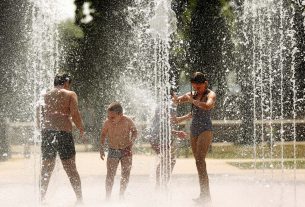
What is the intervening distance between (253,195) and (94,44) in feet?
58.1

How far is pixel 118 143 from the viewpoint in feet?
23.1

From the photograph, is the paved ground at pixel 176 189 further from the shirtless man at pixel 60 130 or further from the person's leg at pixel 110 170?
the shirtless man at pixel 60 130

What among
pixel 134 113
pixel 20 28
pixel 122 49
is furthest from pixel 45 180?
pixel 122 49

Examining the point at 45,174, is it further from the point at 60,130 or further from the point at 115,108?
the point at 115,108

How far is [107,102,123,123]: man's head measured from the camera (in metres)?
6.98

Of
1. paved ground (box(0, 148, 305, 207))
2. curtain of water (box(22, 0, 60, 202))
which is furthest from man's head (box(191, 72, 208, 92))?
curtain of water (box(22, 0, 60, 202))

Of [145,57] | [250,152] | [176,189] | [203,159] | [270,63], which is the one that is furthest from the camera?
[270,63]

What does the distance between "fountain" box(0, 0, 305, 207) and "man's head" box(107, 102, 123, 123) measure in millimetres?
885

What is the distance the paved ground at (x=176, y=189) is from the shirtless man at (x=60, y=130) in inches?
16.3

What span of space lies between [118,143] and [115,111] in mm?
376

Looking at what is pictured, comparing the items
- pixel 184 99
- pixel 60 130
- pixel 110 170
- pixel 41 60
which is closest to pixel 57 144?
pixel 60 130

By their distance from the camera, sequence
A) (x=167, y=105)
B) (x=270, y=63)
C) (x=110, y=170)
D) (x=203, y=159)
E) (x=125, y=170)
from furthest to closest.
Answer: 1. (x=270, y=63)
2. (x=167, y=105)
3. (x=125, y=170)
4. (x=110, y=170)
5. (x=203, y=159)

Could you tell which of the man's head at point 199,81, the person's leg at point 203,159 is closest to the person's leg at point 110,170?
the person's leg at point 203,159

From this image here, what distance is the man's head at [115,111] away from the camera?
22.9ft
